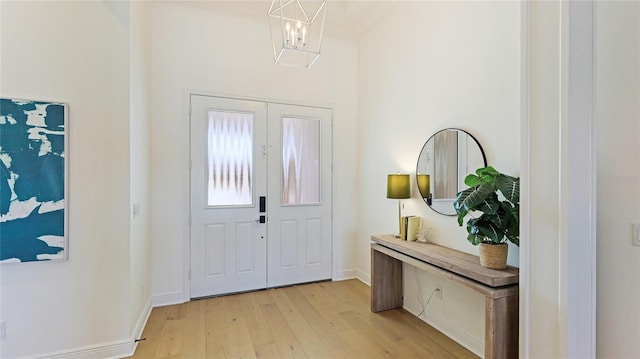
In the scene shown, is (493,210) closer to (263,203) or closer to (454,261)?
(454,261)

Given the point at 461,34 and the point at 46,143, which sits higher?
the point at 461,34

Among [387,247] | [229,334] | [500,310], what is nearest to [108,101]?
[229,334]

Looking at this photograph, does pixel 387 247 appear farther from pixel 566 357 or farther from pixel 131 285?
pixel 131 285

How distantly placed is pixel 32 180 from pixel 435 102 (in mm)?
3325

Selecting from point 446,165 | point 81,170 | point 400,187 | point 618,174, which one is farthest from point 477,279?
point 81,170

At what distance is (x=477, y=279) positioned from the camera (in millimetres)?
1976

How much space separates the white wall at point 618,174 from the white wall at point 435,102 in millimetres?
491

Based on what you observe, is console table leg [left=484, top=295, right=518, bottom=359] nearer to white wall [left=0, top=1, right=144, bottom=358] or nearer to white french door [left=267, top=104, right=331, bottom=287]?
white french door [left=267, top=104, right=331, bottom=287]

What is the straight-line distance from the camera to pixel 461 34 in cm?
258

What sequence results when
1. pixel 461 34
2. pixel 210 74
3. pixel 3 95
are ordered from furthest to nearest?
pixel 210 74 < pixel 461 34 < pixel 3 95

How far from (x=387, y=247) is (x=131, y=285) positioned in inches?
90.2

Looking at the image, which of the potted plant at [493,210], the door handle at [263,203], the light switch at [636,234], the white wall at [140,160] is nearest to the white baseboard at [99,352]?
the white wall at [140,160]

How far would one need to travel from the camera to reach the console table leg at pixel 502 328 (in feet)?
6.05

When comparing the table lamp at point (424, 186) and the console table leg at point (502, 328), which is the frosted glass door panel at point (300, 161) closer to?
the table lamp at point (424, 186)
